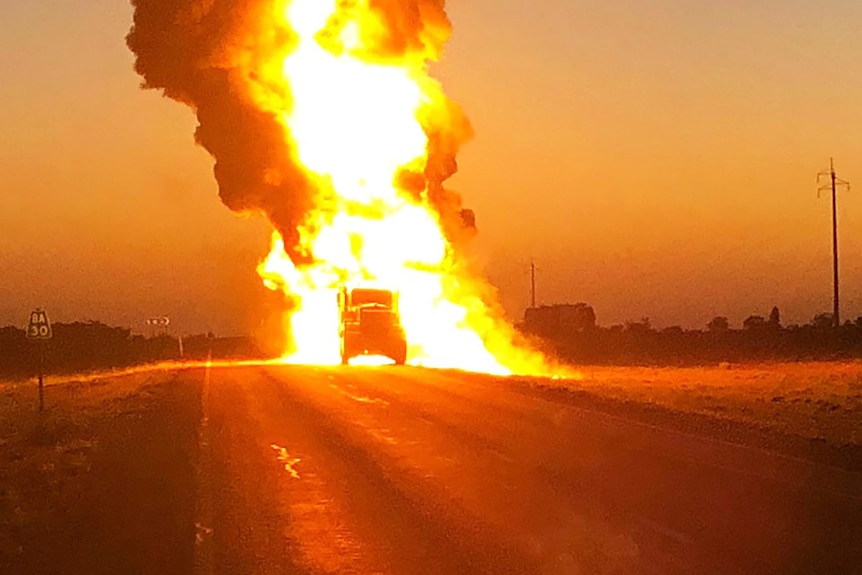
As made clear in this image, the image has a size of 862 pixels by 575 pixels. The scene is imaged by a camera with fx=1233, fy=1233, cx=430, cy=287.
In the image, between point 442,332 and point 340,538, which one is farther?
point 442,332

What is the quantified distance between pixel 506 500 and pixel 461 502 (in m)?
0.50

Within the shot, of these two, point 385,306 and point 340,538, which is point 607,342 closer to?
point 385,306

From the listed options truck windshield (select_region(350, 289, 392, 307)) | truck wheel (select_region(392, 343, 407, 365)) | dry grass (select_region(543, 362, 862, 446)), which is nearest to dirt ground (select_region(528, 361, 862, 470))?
dry grass (select_region(543, 362, 862, 446))

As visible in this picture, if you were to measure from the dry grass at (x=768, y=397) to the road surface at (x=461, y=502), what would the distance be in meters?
2.92

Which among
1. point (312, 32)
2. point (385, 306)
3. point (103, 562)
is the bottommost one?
point (103, 562)

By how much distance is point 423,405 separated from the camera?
2548 cm

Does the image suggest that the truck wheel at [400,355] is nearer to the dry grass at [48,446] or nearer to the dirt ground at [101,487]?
the dry grass at [48,446]

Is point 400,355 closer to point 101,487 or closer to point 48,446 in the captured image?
point 48,446

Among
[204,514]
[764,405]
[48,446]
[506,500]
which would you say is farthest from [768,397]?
[204,514]

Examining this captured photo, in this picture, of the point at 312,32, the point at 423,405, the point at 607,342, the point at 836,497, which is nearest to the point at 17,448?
the point at 423,405

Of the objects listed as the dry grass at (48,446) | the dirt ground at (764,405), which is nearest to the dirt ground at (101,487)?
the dry grass at (48,446)

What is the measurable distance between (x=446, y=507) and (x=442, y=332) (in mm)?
39620

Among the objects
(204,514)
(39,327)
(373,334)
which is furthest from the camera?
(373,334)

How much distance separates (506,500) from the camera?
13.2 m
